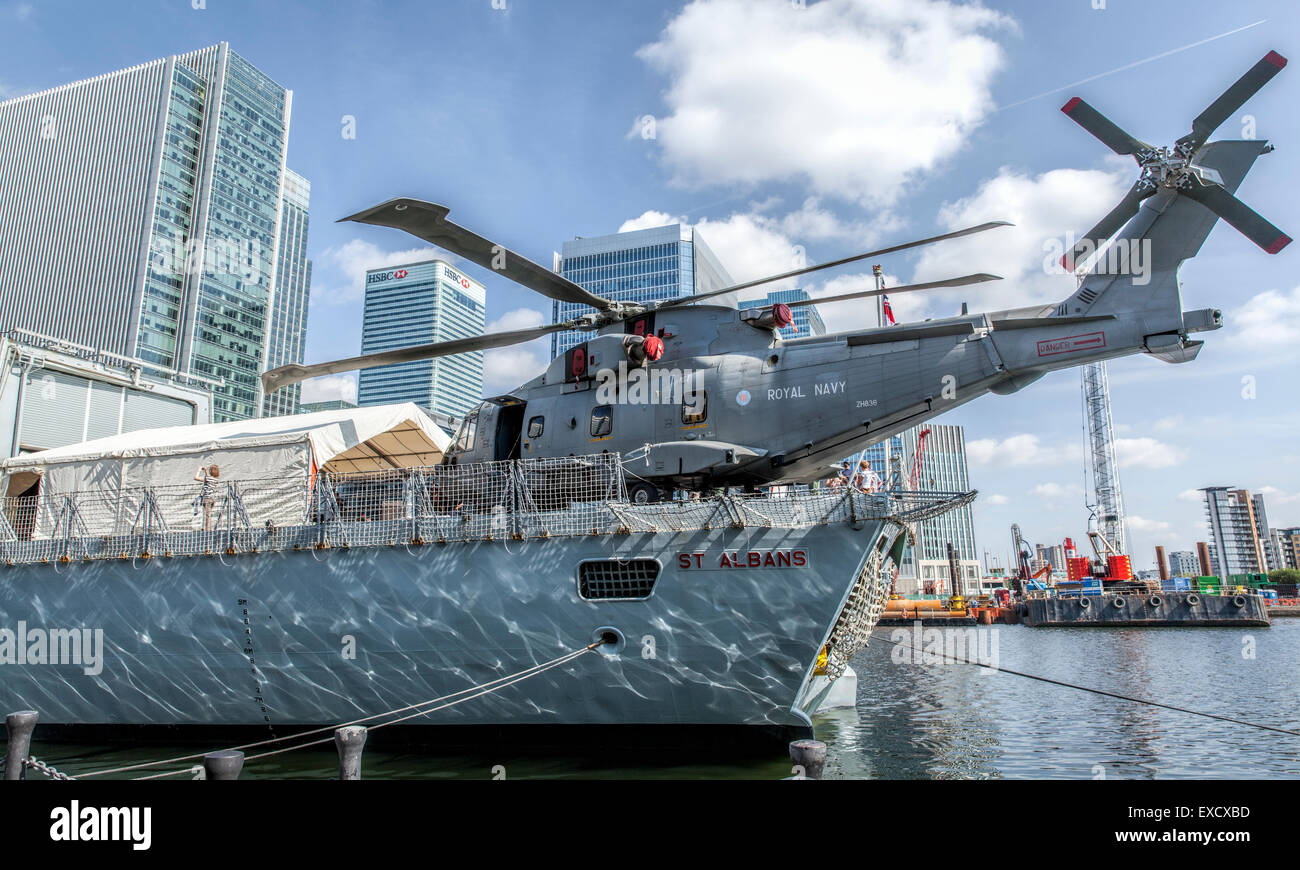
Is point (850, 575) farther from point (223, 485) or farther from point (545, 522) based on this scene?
point (223, 485)

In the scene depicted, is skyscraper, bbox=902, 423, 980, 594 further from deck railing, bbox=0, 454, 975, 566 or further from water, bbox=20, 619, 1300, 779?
deck railing, bbox=0, 454, 975, 566

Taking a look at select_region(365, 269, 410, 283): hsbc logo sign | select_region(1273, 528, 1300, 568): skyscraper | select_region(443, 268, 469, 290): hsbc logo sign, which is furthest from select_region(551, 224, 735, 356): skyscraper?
select_region(1273, 528, 1300, 568): skyscraper

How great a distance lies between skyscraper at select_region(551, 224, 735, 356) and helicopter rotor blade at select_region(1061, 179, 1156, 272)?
356ft

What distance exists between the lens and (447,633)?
13648 mm

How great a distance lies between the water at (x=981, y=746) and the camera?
12.6 metres

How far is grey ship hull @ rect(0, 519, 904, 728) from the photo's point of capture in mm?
12539

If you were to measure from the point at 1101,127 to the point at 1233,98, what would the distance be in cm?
201

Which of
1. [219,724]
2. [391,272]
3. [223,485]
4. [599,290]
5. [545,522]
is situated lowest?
[219,724]

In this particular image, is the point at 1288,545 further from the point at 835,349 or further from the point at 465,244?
the point at 465,244

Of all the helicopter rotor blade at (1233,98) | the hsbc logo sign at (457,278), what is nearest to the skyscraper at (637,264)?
the hsbc logo sign at (457,278)
